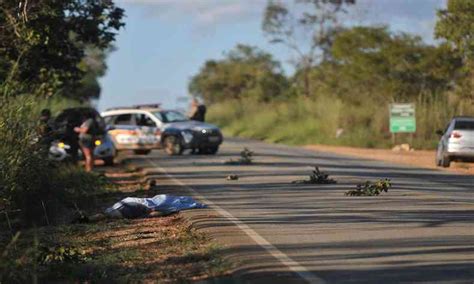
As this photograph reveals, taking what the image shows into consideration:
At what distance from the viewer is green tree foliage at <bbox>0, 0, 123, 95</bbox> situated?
17656 mm

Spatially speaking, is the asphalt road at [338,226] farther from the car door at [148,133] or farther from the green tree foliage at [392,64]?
the green tree foliage at [392,64]

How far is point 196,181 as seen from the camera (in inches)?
774

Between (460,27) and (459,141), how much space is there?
395 inches

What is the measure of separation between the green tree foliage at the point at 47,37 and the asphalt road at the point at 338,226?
3679mm

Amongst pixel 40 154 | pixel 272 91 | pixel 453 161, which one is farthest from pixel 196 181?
pixel 272 91

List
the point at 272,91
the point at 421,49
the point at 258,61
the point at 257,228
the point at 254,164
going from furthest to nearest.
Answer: the point at 258,61 → the point at 272,91 → the point at 421,49 → the point at 254,164 → the point at 257,228

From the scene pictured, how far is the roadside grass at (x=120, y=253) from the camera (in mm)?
8617

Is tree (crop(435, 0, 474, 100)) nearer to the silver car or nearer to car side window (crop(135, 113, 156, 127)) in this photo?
the silver car

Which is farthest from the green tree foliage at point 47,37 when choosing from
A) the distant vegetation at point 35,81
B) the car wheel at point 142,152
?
the car wheel at point 142,152

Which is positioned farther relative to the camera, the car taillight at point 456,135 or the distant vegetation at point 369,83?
the distant vegetation at point 369,83

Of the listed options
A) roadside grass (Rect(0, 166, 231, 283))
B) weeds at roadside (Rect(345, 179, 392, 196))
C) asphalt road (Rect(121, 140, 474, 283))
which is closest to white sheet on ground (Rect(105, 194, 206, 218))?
roadside grass (Rect(0, 166, 231, 283))

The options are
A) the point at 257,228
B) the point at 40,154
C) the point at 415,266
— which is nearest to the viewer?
the point at 415,266

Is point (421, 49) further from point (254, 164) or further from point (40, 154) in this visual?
point (40, 154)

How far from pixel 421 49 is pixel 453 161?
16.4 metres
